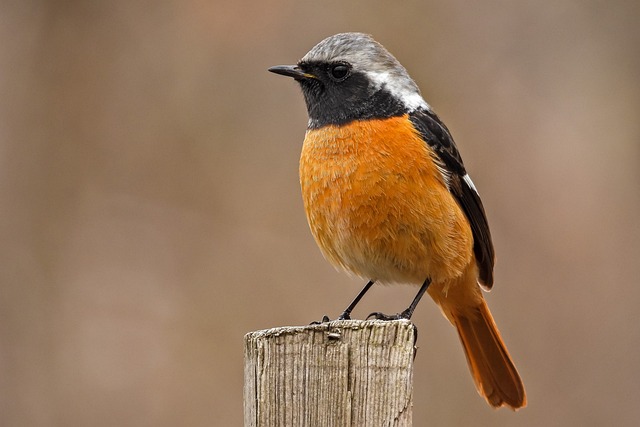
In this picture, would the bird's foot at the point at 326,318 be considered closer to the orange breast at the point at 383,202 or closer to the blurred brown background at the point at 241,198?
the orange breast at the point at 383,202

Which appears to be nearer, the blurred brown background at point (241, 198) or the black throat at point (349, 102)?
the black throat at point (349, 102)

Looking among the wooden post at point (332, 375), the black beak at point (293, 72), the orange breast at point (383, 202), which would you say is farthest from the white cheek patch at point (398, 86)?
the wooden post at point (332, 375)

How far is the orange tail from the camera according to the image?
5422 mm

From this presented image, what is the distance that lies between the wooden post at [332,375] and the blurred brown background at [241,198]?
3.77 m

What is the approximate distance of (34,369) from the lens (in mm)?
7199

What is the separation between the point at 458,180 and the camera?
5.14 meters

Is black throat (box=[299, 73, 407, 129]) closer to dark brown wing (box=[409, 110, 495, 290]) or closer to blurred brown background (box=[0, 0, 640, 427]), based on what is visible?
dark brown wing (box=[409, 110, 495, 290])

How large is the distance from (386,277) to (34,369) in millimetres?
3446

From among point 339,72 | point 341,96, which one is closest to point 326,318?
point 341,96

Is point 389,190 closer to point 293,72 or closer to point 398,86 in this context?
point 398,86

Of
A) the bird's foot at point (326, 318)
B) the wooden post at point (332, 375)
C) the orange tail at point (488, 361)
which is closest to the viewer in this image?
the wooden post at point (332, 375)

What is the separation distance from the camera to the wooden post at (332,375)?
10.4 feet

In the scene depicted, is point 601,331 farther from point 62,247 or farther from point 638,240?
point 62,247

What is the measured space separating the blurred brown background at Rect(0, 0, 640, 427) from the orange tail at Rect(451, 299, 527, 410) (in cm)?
145
